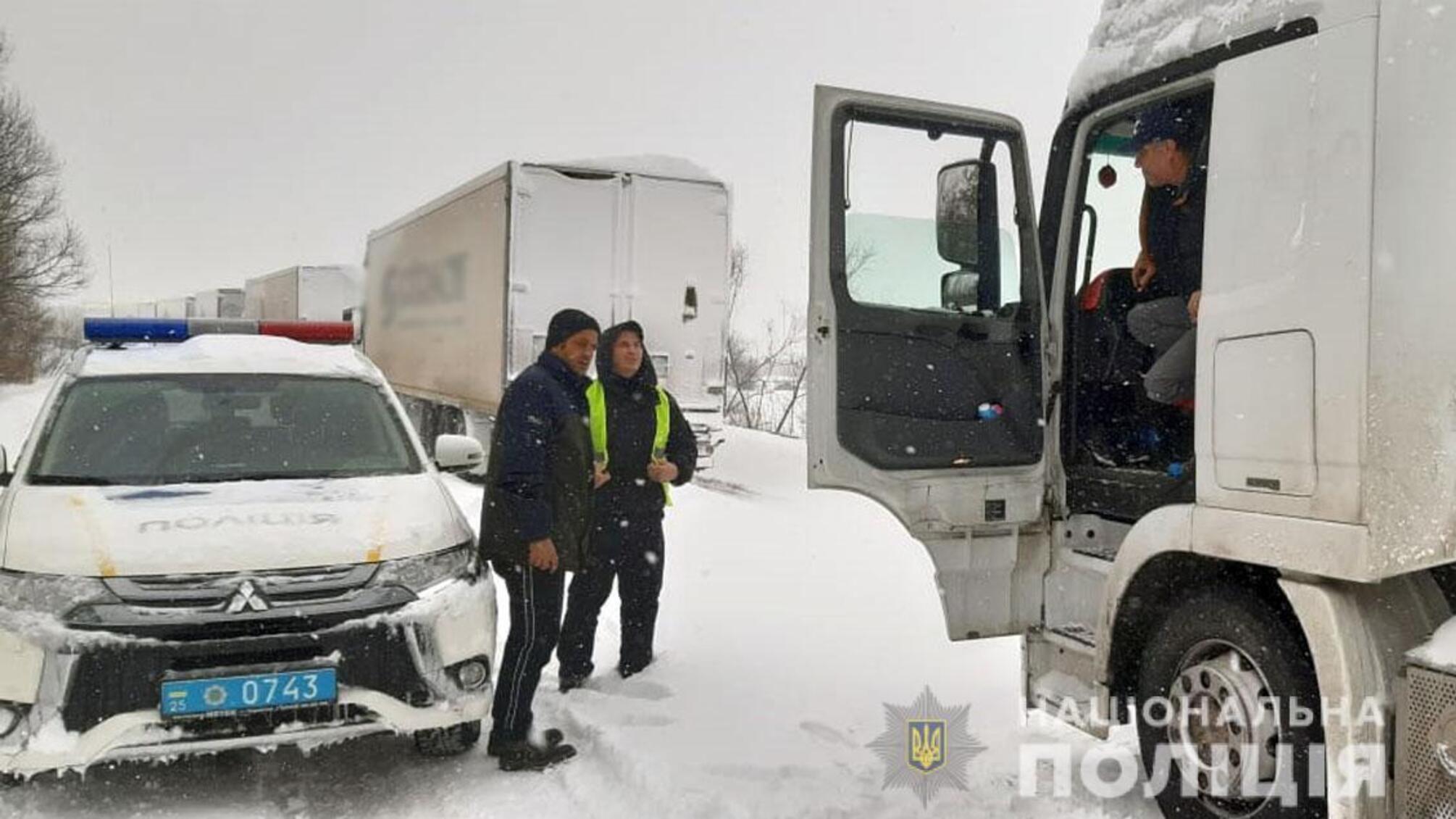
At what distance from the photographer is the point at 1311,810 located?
2.60m

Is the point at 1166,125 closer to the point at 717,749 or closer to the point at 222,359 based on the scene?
the point at 717,749

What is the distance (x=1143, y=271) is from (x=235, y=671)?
3389 mm

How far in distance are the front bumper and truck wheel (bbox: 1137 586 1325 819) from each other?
2343 millimetres

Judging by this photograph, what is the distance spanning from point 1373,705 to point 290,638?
3.12m

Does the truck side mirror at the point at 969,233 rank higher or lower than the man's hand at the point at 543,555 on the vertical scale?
higher

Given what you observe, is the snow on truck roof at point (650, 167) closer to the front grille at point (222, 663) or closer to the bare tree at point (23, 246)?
the front grille at point (222, 663)

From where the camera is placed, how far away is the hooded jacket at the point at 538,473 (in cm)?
383

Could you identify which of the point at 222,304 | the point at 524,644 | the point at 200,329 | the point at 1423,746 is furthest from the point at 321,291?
the point at 1423,746

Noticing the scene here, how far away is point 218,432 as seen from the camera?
4.34 m

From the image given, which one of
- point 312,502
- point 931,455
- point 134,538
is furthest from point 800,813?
point 134,538

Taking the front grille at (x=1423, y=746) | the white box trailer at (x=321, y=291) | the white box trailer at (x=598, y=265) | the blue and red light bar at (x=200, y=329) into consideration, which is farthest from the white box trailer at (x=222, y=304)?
the front grille at (x=1423, y=746)

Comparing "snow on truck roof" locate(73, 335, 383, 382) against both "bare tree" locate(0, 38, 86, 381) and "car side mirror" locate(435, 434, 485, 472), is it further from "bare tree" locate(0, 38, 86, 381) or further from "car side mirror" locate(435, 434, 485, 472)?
"bare tree" locate(0, 38, 86, 381)

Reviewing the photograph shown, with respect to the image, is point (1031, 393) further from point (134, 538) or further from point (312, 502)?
point (134, 538)

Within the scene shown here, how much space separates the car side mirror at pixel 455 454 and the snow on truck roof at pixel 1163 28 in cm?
301
